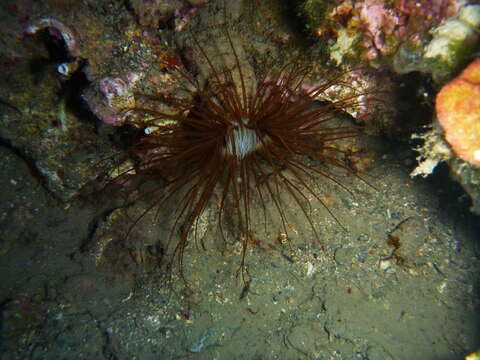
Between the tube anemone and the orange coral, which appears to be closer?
the orange coral

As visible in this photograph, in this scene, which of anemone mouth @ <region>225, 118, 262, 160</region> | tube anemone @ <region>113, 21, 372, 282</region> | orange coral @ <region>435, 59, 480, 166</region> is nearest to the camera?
orange coral @ <region>435, 59, 480, 166</region>

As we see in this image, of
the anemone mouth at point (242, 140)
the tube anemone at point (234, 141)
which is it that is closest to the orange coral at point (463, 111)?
the tube anemone at point (234, 141)

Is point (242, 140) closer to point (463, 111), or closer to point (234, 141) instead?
point (234, 141)

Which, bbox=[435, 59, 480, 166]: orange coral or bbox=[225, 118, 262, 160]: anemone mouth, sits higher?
bbox=[435, 59, 480, 166]: orange coral

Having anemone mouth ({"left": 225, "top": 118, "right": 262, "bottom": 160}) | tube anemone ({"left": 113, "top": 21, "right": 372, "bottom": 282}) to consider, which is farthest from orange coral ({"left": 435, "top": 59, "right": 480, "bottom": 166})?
anemone mouth ({"left": 225, "top": 118, "right": 262, "bottom": 160})

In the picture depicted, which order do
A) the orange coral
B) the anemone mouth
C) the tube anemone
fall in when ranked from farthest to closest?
the anemone mouth < the tube anemone < the orange coral

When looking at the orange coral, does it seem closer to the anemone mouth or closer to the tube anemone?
the tube anemone

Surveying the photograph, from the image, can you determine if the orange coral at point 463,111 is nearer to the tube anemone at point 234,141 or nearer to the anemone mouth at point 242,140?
the tube anemone at point 234,141

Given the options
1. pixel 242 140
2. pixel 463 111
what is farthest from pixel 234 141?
pixel 463 111
